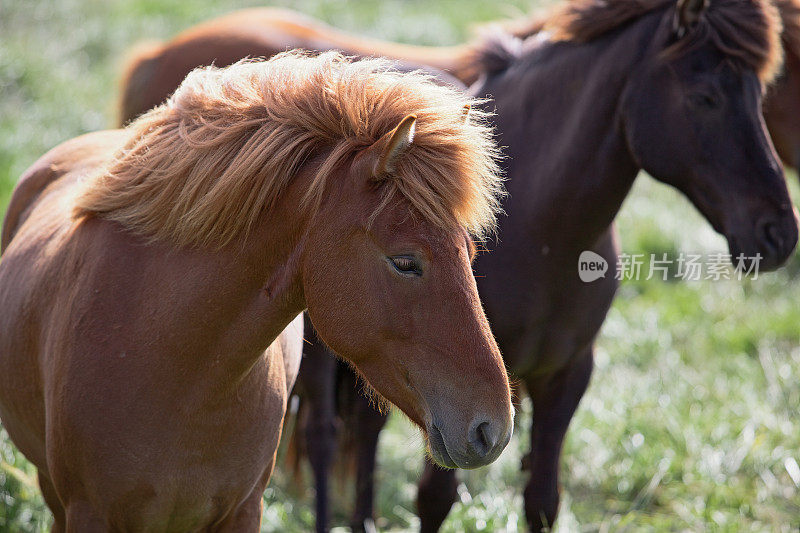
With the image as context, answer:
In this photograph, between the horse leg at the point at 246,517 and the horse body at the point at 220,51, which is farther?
the horse body at the point at 220,51

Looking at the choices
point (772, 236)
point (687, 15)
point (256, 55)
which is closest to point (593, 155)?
point (687, 15)

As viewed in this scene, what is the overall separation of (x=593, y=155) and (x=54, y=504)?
2124 millimetres

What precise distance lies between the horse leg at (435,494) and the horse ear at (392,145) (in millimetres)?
1820

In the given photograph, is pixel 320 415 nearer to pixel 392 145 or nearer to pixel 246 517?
pixel 246 517

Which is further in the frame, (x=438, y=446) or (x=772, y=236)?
(x=772, y=236)

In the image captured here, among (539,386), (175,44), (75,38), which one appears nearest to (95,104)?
(75,38)

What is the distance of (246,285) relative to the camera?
2031mm

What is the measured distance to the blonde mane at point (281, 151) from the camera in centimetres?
188

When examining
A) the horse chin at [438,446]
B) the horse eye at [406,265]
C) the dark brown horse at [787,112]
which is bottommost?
the dark brown horse at [787,112]

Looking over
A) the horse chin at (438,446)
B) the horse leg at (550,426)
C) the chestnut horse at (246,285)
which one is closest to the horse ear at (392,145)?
the chestnut horse at (246,285)

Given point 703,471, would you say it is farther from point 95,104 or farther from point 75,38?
point 75,38

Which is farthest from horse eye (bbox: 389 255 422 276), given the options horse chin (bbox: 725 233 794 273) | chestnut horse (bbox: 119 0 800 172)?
chestnut horse (bbox: 119 0 800 172)

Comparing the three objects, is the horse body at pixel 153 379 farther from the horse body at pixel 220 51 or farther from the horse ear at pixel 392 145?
the horse body at pixel 220 51

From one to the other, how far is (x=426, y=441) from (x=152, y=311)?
2.37 feet
